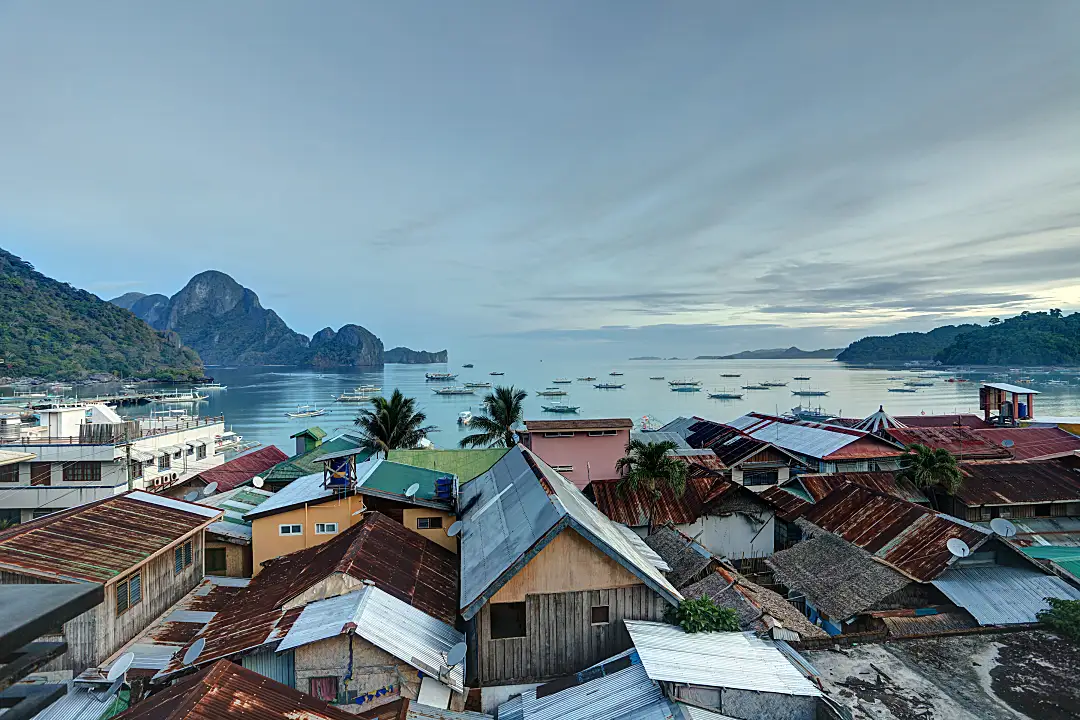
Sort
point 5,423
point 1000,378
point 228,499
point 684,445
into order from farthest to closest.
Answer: point 1000,378 → point 684,445 → point 5,423 → point 228,499

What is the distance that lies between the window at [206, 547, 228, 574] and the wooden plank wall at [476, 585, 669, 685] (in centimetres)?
1400

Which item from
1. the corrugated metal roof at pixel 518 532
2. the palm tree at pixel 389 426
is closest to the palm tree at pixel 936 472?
the corrugated metal roof at pixel 518 532

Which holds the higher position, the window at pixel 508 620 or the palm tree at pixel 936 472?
the palm tree at pixel 936 472

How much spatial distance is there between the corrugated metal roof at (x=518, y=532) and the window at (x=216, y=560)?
9.54 meters

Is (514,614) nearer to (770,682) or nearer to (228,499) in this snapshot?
(770,682)

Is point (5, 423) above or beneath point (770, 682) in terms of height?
above

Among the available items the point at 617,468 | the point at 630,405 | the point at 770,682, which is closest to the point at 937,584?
the point at 770,682

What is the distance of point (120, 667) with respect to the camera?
44.8 ft

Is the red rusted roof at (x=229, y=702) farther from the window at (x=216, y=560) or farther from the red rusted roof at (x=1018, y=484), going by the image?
the red rusted roof at (x=1018, y=484)

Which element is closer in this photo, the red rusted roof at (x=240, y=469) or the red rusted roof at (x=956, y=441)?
the red rusted roof at (x=956, y=441)

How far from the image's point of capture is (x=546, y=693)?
43.2 ft

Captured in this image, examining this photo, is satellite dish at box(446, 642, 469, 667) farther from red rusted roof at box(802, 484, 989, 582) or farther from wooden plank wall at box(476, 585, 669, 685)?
red rusted roof at box(802, 484, 989, 582)

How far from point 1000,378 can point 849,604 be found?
21922 centimetres

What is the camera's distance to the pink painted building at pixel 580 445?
35.0 metres
